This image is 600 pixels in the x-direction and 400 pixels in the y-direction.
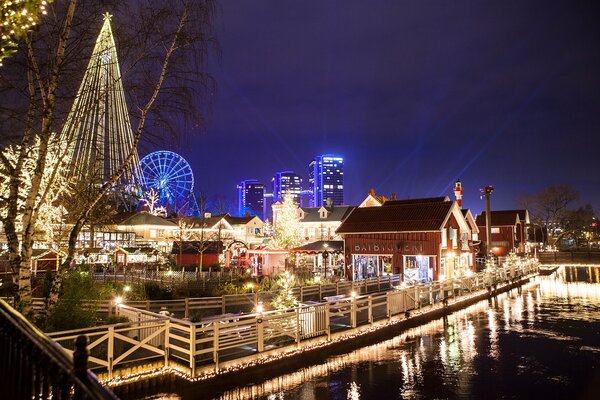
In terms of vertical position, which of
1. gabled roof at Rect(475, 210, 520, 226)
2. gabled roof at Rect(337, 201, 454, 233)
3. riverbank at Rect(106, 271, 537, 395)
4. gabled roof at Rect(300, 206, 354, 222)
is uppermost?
gabled roof at Rect(300, 206, 354, 222)

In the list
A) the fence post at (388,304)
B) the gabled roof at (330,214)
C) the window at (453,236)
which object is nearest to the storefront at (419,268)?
the window at (453,236)

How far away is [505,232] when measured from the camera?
2623 inches

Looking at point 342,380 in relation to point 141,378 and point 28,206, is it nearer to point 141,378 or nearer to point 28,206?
point 141,378

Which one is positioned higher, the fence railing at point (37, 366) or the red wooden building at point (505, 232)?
the red wooden building at point (505, 232)

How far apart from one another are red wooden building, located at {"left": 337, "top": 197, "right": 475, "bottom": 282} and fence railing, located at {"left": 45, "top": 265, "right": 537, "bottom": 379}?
1111 cm

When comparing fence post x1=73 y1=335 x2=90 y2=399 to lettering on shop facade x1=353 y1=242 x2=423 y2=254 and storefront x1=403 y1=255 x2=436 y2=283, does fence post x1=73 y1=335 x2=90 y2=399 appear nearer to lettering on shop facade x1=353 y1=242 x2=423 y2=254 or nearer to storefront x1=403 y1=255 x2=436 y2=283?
storefront x1=403 y1=255 x2=436 y2=283

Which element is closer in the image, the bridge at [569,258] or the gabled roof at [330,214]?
the bridge at [569,258]

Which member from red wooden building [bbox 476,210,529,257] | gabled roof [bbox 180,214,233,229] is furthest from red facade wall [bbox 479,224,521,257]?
gabled roof [bbox 180,214,233,229]

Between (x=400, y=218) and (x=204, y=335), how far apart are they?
23080 mm

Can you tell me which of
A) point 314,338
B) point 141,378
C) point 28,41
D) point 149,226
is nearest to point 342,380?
point 314,338

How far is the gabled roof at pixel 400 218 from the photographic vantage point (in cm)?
3356

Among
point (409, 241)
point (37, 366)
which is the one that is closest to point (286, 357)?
point (37, 366)

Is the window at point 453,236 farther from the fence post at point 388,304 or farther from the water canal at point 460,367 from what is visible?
the fence post at point 388,304

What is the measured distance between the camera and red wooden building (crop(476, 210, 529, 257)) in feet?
217
